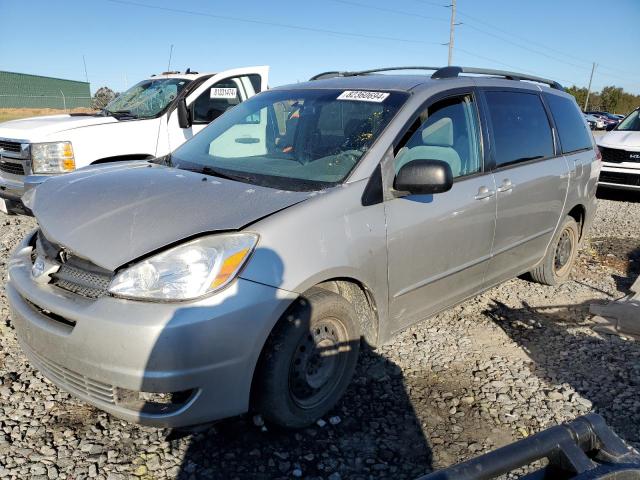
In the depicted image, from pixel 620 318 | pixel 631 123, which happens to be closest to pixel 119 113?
pixel 620 318

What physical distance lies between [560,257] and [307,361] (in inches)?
134

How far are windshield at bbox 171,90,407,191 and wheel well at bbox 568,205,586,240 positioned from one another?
263 centimetres

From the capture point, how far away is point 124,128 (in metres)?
5.86

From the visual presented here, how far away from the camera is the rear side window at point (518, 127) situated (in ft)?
11.9

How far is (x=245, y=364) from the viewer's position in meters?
2.19

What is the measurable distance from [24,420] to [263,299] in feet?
5.04

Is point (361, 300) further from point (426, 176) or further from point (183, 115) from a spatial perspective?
point (183, 115)

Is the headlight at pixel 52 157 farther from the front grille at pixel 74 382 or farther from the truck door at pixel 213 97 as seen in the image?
the front grille at pixel 74 382

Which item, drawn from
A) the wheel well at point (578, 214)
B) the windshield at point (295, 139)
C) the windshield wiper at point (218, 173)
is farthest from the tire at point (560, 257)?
the windshield wiper at point (218, 173)

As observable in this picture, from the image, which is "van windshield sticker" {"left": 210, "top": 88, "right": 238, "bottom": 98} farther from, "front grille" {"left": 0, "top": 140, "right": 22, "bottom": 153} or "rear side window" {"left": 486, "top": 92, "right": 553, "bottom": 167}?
"rear side window" {"left": 486, "top": 92, "right": 553, "bottom": 167}

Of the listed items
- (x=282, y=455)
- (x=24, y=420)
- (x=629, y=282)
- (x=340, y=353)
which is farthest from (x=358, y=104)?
(x=629, y=282)

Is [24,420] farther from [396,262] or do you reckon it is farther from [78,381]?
[396,262]

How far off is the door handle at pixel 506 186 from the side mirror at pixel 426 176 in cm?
99

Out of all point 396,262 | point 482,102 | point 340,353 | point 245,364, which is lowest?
point 340,353
